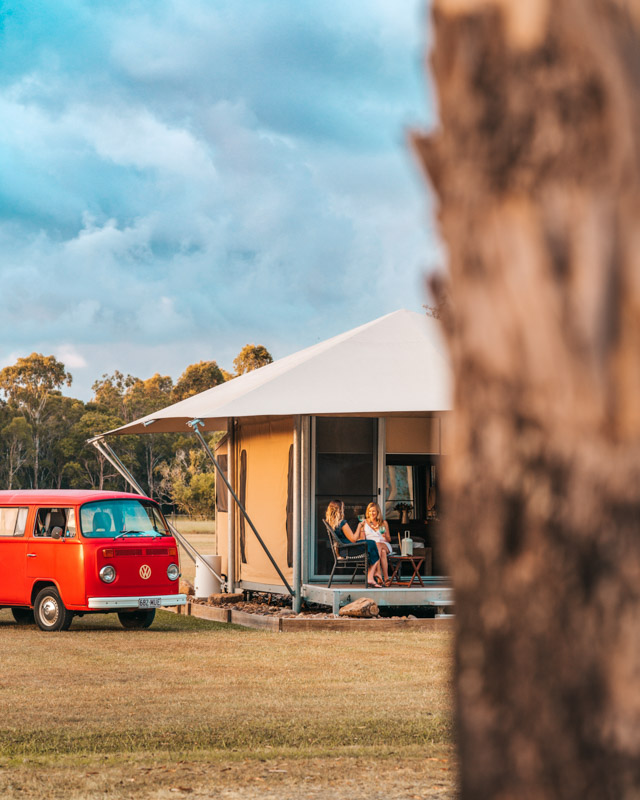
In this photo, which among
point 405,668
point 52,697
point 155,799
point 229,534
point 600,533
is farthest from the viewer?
point 229,534

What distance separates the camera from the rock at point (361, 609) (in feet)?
47.8

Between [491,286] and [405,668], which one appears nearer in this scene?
[491,286]

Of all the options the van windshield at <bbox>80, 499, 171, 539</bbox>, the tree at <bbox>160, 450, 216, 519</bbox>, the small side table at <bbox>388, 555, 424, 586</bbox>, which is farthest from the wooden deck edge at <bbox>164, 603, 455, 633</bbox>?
the tree at <bbox>160, 450, 216, 519</bbox>

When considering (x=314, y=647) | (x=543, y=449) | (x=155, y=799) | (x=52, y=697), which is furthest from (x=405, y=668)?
(x=543, y=449)

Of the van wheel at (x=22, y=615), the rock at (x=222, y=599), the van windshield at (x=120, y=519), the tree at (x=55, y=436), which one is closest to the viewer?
the van windshield at (x=120, y=519)

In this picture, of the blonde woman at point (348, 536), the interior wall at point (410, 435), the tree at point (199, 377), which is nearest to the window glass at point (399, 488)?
the interior wall at point (410, 435)

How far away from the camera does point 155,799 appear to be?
19.2 feet

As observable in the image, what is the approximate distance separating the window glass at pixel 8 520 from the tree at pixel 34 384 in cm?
4752

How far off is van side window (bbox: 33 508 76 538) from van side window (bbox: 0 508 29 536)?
0.23 meters

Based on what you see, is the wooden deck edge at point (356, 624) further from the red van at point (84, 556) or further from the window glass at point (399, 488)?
the window glass at point (399, 488)

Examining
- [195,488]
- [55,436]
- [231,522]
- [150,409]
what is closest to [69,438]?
[55,436]

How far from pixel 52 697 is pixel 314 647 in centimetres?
390

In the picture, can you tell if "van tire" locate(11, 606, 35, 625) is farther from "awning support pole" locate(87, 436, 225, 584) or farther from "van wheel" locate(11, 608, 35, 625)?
"awning support pole" locate(87, 436, 225, 584)

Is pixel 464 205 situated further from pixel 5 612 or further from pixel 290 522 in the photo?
pixel 5 612
